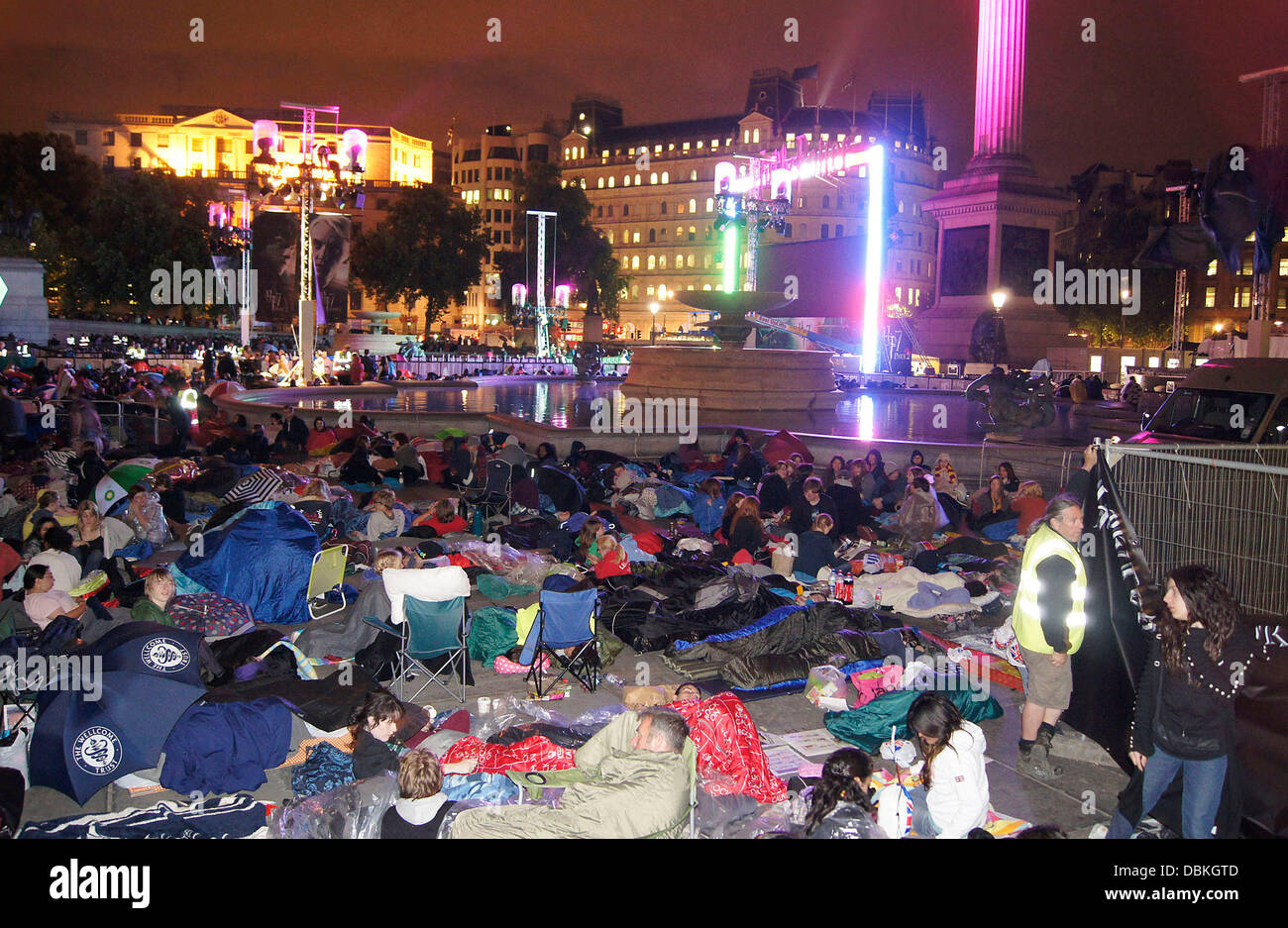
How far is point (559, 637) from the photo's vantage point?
6.73 meters

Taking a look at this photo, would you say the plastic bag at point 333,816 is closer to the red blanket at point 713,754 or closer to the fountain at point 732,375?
the red blanket at point 713,754

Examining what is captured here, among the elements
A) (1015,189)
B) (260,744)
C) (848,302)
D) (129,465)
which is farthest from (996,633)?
(848,302)

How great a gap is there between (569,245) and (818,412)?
5933 centimetres

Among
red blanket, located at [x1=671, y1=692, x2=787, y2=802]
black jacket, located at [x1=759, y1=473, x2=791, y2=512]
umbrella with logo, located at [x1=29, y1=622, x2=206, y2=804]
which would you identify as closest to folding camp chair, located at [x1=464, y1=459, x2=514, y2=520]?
black jacket, located at [x1=759, y1=473, x2=791, y2=512]

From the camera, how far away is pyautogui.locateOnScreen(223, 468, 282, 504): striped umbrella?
34.6 ft

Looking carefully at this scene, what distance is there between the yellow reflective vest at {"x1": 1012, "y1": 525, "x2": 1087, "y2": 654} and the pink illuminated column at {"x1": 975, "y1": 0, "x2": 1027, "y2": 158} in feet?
106

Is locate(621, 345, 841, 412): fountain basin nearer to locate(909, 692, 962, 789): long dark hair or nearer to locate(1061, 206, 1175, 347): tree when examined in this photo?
locate(909, 692, 962, 789): long dark hair

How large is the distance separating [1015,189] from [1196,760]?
105 feet

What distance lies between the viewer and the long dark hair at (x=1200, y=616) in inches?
156

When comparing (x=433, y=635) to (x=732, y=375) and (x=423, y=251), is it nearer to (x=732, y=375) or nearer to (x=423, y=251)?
(x=732, y=375)

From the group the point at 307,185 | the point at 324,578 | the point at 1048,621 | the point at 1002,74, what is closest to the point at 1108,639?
the point at 1048,621

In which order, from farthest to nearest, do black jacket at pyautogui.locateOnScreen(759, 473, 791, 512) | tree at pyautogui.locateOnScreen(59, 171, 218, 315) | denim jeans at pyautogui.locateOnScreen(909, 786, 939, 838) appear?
1. tree at pyautogui.locateOnScreen(59, 171, 218, 315)
2. black jacket at pyautogui.locateOnScreen(759, 473, 791, 512)
3. denim jeans at pyautogui.locateOnScreen(909, 786, 939, 838)

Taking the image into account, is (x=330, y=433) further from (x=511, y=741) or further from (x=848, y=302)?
(x=848, y=302)

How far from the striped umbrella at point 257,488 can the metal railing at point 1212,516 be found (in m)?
8.54
